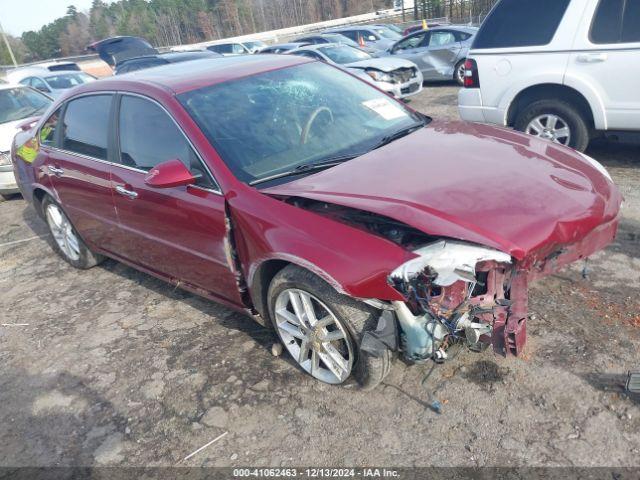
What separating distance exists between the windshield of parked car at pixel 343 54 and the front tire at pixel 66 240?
27.1 feet

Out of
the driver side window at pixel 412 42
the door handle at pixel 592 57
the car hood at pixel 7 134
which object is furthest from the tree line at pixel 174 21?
the door handle at pixel 592 57

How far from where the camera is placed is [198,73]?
375 centimetres

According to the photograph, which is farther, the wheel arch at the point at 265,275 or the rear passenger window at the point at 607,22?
the rear passenger window at the point at 607,22

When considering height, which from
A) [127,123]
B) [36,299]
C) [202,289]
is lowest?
[36,299]

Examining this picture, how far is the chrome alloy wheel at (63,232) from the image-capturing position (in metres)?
4.97

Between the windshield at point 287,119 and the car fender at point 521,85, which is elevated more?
the windshield at point 287,119

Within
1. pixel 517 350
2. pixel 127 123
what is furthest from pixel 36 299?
pixel 517 350

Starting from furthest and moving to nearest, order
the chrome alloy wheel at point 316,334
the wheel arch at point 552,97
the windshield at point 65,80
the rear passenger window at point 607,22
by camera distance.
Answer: the windshield at point 65,80 → the wheel arch at point 552,97 → the rear passenger window at point 607,22 → the chrome alloy wheel at point 316,334

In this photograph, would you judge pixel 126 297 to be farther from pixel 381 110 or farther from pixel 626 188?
pixel 626 188

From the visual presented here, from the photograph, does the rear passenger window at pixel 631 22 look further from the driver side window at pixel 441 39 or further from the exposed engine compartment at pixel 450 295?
the driver side window at pixel 441 39

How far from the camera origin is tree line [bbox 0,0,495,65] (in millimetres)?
74812

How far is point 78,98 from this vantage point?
14.3ft

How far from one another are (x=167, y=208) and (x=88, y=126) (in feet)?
4.46

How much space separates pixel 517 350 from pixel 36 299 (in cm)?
419
